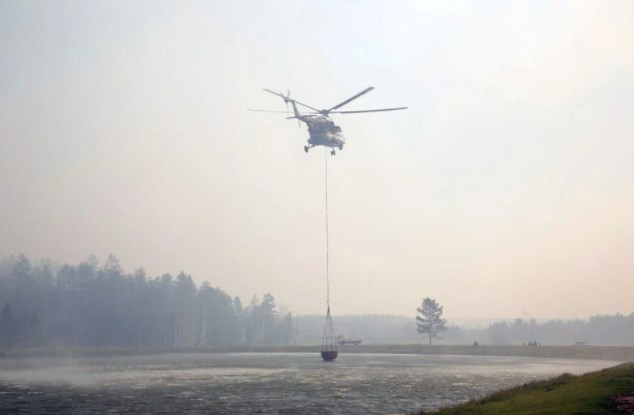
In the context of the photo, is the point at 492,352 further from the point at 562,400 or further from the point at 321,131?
the point at 562,400

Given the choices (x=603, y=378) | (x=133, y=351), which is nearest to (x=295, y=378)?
(x=603, y=378)

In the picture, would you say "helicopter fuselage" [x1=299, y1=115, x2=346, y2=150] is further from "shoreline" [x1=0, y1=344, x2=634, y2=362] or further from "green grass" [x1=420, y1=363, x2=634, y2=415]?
"shoreline" [x1=0, y1=344, x2=634, y2=362]

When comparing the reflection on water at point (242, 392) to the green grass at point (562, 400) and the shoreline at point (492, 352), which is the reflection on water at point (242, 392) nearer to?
the green grass at point (562, 400)

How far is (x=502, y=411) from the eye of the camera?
3856 cm

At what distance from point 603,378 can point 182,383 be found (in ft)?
180

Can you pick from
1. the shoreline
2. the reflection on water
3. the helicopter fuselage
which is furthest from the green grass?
the shoreline

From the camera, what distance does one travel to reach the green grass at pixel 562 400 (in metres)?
33.4

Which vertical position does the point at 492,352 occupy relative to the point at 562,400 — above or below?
below

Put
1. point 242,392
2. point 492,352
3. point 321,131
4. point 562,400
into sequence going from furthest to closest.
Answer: point 492,352 < point 321,131 < point 242,392 < point 562,400

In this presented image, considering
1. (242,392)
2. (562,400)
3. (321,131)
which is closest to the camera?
(562,400)

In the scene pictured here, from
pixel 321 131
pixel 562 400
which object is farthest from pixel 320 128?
pixel 562 400

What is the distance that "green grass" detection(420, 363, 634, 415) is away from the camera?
33406 mm

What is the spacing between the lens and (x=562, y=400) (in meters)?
38.1

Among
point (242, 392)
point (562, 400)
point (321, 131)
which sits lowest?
point (242, 392)
